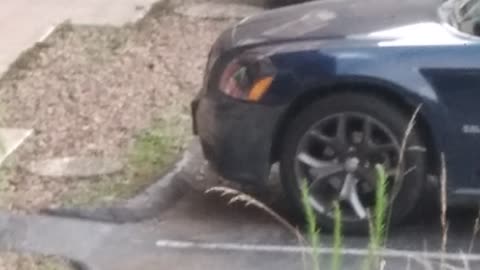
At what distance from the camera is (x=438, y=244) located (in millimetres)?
7480

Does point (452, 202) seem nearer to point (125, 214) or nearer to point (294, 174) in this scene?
point (294, 174)

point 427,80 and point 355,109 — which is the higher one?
point 427,80

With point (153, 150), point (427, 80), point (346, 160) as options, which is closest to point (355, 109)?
point (346, 160)

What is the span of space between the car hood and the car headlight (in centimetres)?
16

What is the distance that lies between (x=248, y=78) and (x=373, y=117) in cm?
68

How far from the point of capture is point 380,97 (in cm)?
721

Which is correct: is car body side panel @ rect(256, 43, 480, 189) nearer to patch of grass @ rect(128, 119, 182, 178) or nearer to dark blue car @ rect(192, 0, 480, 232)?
dark blue car @ rect(192, 0, 480, 232)

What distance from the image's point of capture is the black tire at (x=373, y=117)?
7.19 meters

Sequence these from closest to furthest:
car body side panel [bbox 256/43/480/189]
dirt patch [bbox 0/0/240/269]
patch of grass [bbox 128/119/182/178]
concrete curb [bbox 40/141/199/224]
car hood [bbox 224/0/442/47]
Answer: car body side panel [bbox 256/43/480/189]
car hood [bbox 224/0/442/47]
concrete curb [bbox 40/141/199/224]
dirt patch [bbox 0/0/240/269]
patch of grass [bbox 128/119/182/178]

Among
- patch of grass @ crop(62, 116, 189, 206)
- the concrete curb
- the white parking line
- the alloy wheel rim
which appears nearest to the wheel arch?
the alloy wheel rim

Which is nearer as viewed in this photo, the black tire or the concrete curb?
the black tire

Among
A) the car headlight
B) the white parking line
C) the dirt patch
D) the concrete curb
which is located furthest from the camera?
the dirt patch

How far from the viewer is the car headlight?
Result: 732cm

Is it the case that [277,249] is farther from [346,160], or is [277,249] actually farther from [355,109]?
[355,109]
